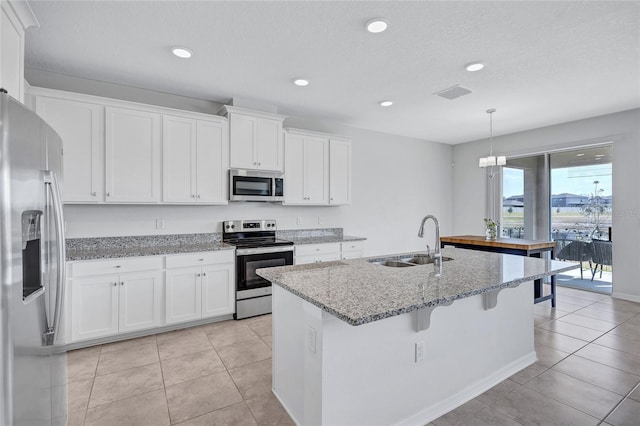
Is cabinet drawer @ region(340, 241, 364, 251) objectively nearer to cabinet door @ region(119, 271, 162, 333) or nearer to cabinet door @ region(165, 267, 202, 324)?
cabinet door @ region(165, 267, 202, 324)

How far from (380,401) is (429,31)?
255 centimetres

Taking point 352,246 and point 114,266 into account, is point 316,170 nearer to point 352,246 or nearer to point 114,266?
point 352,246

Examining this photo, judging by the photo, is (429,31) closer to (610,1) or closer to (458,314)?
(610,1)

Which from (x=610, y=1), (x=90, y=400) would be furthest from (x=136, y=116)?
(x=610, y=1)

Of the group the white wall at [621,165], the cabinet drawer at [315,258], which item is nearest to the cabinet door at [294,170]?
the cabinet drawer at [315,258]

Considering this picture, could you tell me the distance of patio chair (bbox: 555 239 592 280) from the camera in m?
4.98

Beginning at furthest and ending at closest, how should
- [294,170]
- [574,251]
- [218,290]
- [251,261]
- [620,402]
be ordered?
[574,251] → [294,170] → [251,261] → [218,290] → [620,402]

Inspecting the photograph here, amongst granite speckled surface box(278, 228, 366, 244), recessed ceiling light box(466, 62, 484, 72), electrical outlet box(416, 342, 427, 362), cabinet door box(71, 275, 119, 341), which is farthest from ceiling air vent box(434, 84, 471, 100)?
cabinet door box(71, 275, 119, 341)

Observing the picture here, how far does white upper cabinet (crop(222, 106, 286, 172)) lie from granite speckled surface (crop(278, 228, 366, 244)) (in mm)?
980

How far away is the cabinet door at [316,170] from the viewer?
4414mm

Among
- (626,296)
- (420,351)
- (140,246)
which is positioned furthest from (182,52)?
(626,296)

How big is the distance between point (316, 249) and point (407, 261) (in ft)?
5.83

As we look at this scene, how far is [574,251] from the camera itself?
5102 millimetres

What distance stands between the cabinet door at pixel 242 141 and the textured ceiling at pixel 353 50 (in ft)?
0.97
